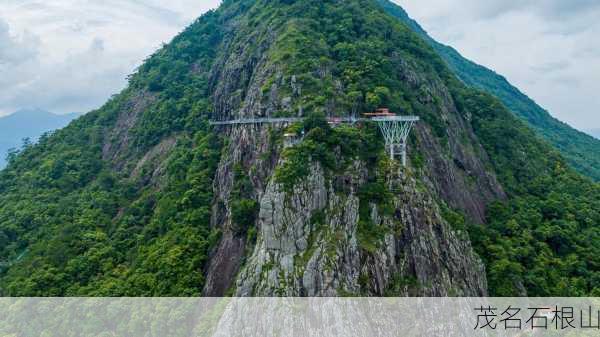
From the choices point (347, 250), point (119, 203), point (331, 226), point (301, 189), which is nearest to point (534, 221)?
point (347, 250)

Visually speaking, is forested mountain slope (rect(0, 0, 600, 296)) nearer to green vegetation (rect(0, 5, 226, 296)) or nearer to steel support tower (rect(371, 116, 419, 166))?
green vegetation (rect(0, 5, 226, 296))

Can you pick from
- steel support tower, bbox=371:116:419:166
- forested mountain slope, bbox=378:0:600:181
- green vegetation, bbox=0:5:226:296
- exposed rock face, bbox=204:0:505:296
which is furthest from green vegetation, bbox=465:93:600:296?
forested mountain slope, bbox=378:0:600:181

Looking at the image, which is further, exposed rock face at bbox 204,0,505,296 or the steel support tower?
the steel support tower

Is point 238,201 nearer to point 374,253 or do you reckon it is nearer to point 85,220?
point 374,253

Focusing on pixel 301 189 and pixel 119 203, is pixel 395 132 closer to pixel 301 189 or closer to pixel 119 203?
pixel 301 189

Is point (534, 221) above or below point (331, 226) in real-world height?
below

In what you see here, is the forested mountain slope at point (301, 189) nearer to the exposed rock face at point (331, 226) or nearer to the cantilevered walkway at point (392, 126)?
the exposed rock face at point (331, 226)
